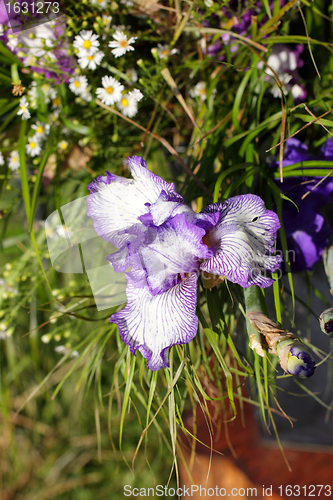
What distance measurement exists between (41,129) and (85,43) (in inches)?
4.4

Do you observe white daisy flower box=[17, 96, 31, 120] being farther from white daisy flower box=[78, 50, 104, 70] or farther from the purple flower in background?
the purple flower in background

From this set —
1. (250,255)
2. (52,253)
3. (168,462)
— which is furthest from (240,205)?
(168,462)

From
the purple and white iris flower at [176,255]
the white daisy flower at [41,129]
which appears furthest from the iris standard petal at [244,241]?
the white daisy flower at [41,129]

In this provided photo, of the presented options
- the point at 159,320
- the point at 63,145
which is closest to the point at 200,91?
the point at 63,145

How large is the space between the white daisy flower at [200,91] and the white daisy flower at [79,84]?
5.7 inches

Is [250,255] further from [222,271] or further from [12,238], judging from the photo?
[12,238]

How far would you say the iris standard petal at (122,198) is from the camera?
25cm

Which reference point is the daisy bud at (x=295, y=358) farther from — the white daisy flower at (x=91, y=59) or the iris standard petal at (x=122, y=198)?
the white daisy flower at (x=91, y=59)

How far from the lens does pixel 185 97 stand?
0.45 metres

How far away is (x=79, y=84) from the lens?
1.16 feet

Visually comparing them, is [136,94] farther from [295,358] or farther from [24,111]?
[295,358]

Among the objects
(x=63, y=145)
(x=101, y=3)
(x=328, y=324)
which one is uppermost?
(x=101, y=3)

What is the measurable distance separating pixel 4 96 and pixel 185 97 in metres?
0.25

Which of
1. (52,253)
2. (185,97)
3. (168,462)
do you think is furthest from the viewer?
(168,462)
